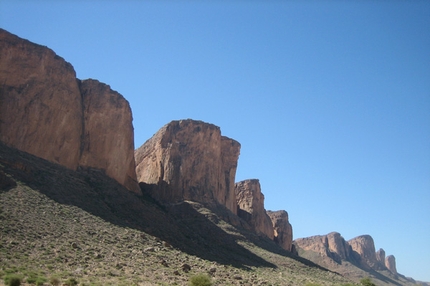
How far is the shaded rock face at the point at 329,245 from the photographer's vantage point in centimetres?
14975

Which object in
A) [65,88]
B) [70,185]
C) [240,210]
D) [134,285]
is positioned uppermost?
[65,88]

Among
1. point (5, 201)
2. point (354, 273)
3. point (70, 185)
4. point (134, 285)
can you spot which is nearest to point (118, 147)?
point (70, 185)

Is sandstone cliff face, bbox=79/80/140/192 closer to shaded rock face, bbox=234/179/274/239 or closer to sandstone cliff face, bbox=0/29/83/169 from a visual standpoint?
sandstone cliff face, bbox=0/29/83/169

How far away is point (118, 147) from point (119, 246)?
27.1 metres

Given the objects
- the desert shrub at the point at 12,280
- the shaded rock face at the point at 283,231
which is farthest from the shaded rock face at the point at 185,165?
the desert shrub at the point at 12,280

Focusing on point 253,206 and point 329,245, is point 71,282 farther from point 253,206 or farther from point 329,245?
point 329,245

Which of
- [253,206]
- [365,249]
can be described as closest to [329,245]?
[365,249]

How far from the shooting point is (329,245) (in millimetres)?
163375

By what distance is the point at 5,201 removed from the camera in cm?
3834

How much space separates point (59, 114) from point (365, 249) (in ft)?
516

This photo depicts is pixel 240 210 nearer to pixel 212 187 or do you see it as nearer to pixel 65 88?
pixel 212 187

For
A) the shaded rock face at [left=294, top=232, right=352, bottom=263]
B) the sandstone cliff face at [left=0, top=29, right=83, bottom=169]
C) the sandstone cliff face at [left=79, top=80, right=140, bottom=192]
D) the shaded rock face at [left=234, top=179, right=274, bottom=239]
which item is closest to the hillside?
the sandstone cliff face at [left=0, top=29, right=83, bottom=169]

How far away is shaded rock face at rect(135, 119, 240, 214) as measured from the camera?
246 feet

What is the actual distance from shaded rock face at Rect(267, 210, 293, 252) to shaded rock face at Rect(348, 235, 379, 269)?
7289cm
